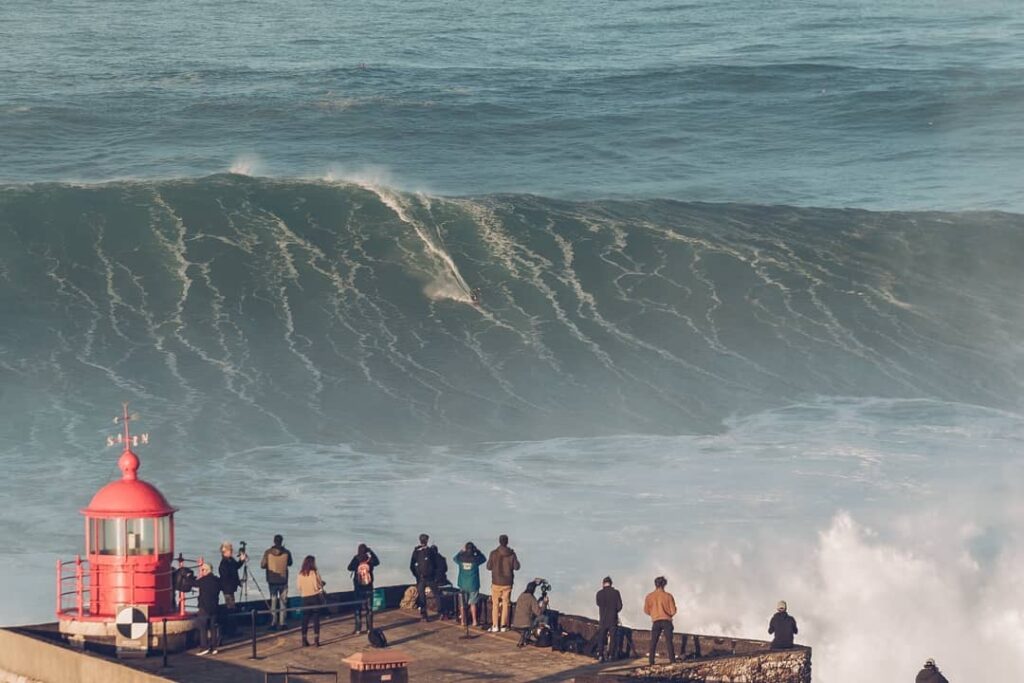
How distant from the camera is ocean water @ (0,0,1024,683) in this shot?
3039cm

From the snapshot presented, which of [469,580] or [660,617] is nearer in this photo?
[660,617]

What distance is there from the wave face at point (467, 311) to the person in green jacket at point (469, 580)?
14.5 m

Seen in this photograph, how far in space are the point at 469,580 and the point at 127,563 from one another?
349 centimetres

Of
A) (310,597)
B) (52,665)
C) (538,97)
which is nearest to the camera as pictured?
(52,665)

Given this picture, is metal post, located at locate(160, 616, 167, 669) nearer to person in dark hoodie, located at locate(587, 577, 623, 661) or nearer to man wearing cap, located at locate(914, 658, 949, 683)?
person in dark hoodie, located at locate(587, 577, 623, 661)

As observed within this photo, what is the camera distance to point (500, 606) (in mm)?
21047

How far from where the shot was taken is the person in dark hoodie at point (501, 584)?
20.9 metres

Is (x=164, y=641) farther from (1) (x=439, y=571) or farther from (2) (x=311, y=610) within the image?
A: (1) (x=439, y=571)

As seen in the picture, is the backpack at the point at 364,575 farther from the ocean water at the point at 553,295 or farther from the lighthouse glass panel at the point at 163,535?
the ocean water at the point at 553,295

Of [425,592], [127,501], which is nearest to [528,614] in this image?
[425,592]

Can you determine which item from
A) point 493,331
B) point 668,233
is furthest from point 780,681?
point 668,233

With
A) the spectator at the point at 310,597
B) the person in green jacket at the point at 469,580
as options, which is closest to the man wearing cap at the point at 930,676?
the person in green jacket at the point at 469,580

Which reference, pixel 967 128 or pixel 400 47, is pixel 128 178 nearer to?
pixel 400 47

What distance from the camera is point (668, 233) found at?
4916 cm
